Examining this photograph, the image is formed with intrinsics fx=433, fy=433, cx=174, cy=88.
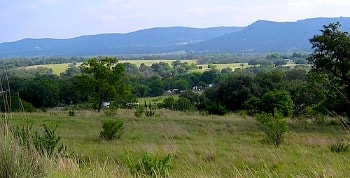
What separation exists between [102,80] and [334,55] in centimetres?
1437

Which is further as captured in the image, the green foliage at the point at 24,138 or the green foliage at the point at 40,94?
the green foliage at the point at 40,94

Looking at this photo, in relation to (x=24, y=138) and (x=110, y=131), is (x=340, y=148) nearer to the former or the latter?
(x=110, y=131)

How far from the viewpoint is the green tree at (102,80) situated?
92.6 ft

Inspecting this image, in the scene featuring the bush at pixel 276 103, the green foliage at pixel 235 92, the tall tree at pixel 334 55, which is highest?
the tall tree at pixel 334 55

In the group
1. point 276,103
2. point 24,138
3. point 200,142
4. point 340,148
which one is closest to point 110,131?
point 200,142

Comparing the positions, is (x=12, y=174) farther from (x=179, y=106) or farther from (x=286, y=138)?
(x=179, y=106)

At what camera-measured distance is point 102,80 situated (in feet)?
93.3

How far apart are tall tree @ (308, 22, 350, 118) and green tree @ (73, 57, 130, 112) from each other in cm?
1247

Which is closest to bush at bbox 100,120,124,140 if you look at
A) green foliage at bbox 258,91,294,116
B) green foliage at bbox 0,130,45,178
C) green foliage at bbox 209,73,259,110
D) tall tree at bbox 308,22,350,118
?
tall tree at bbox 308,22,350,118

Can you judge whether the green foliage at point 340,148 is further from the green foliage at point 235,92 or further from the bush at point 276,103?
the green foliage at point 235,92

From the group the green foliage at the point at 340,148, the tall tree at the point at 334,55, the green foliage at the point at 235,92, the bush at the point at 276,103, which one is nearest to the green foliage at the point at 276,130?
the green foliage at the point at 340,148

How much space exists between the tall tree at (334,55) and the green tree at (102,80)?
12.5 meters

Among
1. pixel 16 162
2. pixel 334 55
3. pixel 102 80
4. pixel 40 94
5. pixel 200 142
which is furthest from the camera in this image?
pixel 40 94

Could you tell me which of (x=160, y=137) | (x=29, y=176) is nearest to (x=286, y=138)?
(x=160, y=137)
